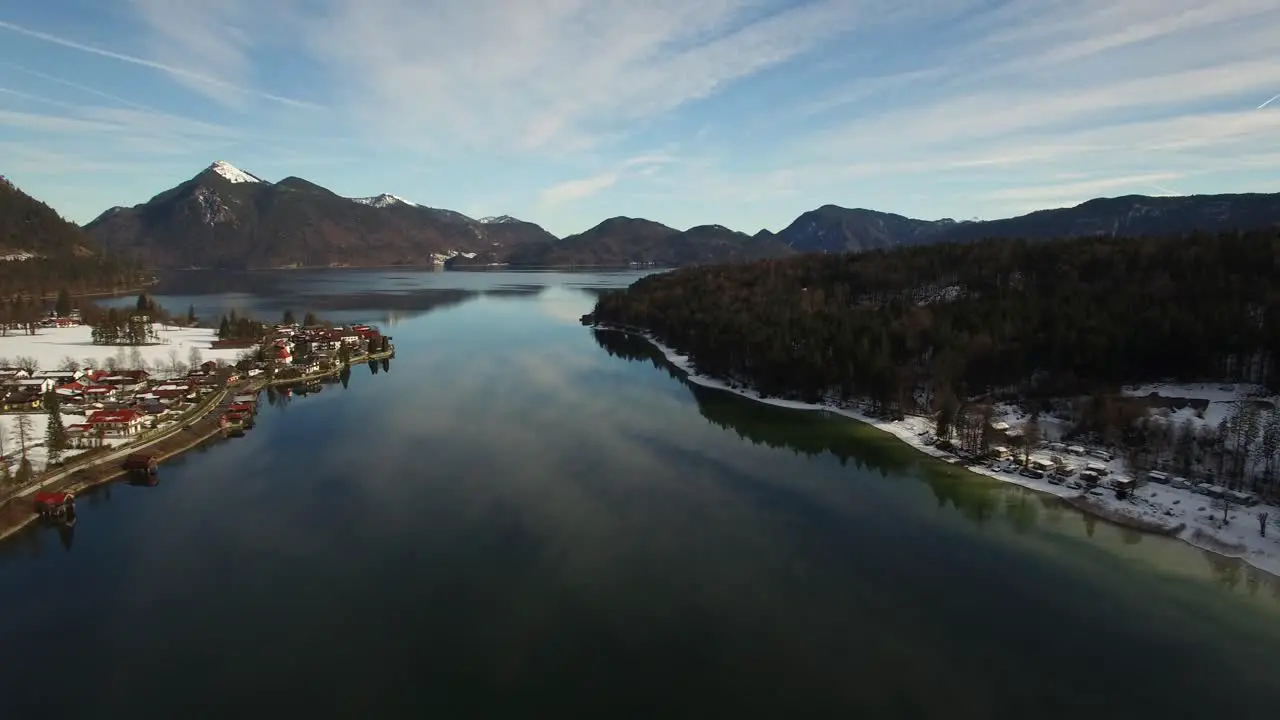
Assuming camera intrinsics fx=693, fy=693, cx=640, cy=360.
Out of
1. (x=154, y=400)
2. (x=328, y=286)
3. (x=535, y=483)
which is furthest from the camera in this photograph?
(x=328, y=286)

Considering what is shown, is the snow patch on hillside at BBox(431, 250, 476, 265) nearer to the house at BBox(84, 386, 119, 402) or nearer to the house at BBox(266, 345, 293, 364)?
the house at BBox(266, 345, 293, 364)

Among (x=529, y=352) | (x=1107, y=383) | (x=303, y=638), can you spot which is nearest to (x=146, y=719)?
(x=303, y=638)

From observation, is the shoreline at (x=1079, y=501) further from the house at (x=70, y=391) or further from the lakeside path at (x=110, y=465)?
the house at (x=70, y=391)

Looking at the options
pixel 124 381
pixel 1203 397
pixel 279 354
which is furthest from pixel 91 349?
pixel 1203 397

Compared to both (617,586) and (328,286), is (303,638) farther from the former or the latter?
(328,286)

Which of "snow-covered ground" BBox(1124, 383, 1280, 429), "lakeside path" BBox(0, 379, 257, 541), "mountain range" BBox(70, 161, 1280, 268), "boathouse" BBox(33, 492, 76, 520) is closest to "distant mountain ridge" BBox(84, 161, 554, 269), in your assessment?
"mountain range" BBox(70, 161, 1280, 268)

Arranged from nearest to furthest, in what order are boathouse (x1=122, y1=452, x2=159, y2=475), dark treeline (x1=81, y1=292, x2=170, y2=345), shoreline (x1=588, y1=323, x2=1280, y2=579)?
1. shoreline (x1=588, y1=323, x2=1280, y2=579)
2. boathouse (x1=122, y1=452, x2=159, y2=475)
3. dark treeline (x1=81, y1=292, x2=170, y2=345)
